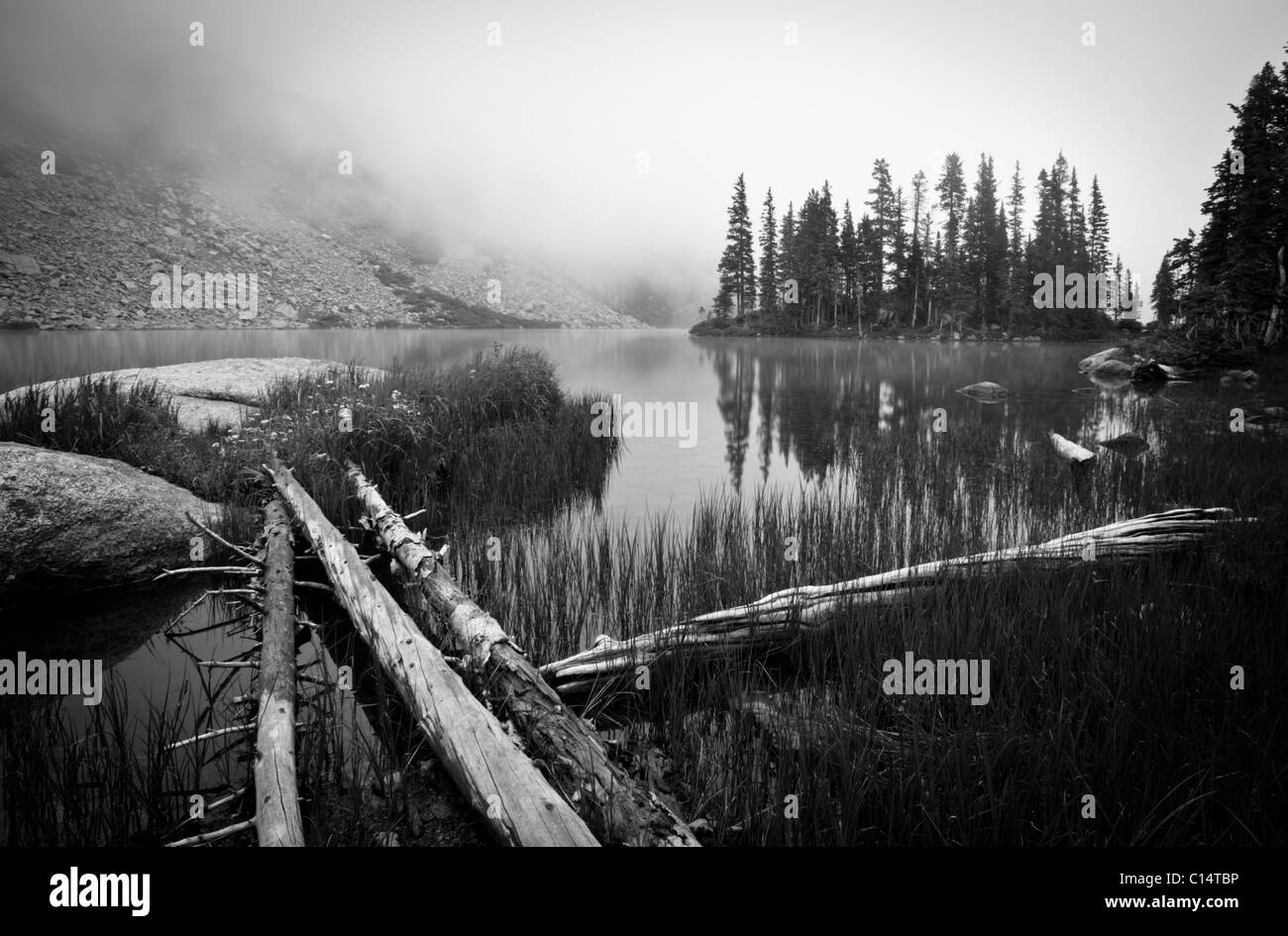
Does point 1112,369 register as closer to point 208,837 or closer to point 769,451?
point 769,451

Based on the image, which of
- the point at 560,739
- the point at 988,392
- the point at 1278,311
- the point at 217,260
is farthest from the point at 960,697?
the point at 217,260

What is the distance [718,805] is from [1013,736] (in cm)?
134

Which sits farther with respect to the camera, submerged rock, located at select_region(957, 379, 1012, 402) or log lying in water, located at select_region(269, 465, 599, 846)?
submerged rock, located at select_region(957, 379, 1012, 402)

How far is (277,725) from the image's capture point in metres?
2.83

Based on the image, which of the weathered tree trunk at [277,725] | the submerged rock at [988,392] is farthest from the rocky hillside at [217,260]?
the weathered tree trunk at [277,725]

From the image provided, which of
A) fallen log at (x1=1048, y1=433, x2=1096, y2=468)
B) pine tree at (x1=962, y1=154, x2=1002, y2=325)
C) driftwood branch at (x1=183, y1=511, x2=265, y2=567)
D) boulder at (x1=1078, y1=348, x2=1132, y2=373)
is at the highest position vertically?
pine tree at (x1=962, y1=154, x2=1002, y2=325)

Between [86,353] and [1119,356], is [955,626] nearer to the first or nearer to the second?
[86,353]

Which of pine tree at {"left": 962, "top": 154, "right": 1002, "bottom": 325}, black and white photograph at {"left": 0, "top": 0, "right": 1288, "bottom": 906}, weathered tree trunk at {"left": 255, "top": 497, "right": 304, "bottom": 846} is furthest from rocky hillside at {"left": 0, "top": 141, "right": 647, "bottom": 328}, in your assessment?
pine tree at {"left": 962, "top": 154, "right": 1002, "bottom": 325}

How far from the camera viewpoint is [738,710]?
3471 mm

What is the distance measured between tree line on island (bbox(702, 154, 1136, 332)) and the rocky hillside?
47.5 m

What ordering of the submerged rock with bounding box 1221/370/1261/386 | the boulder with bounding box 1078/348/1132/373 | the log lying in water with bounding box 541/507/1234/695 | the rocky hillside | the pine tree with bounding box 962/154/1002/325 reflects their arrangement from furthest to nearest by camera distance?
the pine tree with bounding box 962/154/1002/325 → the rocky hillside → the boulder with bounding box 1078/348/1132/373 → the submerged rock with bounding box 1221/370/1261/386 → the log lying in water with bounding box 541/507/1234/695

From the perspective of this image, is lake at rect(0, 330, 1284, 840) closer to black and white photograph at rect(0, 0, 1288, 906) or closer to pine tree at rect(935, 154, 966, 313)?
black and white photograph at rect(0, 0, 1288, 906)

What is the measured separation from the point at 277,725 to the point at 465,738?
92 centimetres

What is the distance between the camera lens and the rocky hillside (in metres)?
44.0
